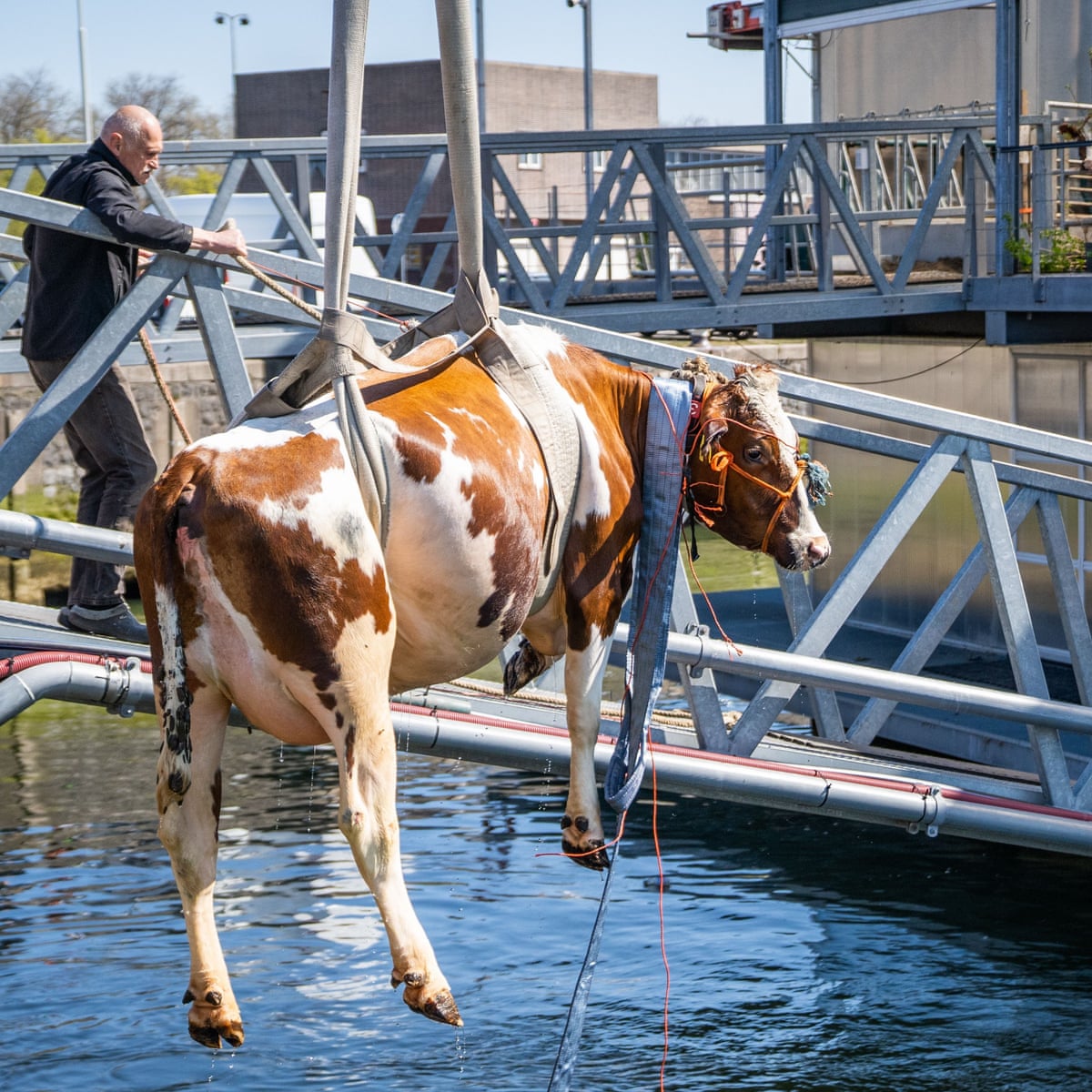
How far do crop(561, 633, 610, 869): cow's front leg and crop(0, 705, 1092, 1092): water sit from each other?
4647mm

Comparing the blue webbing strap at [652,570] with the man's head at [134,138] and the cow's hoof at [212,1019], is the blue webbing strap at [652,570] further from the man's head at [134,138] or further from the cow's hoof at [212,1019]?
the man's head at [134,138]

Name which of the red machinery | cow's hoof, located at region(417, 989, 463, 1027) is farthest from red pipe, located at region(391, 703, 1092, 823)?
the red machinery

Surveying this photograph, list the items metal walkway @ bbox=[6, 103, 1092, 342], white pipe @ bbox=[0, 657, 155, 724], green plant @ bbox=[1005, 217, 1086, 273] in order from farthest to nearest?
1. green plant @ bbox=[1005, 217, 1086, 273]
2. metal walkway @ bbox=[6, 103, 1092, 342]
3. white pipe @ bbox=[0, 657, 155, 724]

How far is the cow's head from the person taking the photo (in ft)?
14.8

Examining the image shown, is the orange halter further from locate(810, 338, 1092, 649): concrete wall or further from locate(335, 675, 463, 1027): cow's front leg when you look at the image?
locate(810, 338, 1092, 649): concrete wall

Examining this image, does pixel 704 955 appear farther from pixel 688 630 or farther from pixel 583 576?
pixel 583 576

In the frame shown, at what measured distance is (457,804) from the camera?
588 inches

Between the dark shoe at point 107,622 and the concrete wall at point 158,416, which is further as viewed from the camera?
the concrete wall at point 158,416

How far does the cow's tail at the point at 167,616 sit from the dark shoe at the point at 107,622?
3209 millimetres

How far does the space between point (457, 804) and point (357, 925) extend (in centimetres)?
338

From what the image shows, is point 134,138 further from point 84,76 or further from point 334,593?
point 84,76

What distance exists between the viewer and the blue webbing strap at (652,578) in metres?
4.54

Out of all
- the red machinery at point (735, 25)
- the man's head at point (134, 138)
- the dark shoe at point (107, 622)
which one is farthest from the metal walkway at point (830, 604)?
the red machinery at point (735, 25)

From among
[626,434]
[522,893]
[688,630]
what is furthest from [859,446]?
[522,893]
